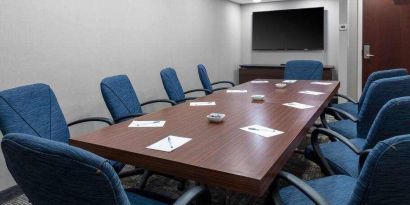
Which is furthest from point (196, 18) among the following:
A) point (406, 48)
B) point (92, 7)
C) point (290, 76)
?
point (406, 48)

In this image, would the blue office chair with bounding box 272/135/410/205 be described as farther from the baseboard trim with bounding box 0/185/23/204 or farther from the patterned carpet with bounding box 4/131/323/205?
the baseboard trim with bounding box 0/185/23/204

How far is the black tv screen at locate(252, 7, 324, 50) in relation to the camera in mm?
6508

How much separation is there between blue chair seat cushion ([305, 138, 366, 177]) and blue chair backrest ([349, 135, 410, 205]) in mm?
903

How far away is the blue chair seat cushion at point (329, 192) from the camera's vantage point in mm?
1559

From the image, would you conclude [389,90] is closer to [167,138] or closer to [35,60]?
[167,138]

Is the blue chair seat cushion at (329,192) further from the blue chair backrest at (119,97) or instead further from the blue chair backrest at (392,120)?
the blue chair backrest at (119,97)

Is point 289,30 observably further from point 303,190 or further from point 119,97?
point 303,190

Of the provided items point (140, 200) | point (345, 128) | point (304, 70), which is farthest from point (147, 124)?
point (304, 70)

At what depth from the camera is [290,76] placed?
4.96m

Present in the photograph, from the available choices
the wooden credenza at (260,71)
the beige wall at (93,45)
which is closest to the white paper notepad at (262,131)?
the beige wall at (93,45)

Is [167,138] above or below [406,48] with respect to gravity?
below

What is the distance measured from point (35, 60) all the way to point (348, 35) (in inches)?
197

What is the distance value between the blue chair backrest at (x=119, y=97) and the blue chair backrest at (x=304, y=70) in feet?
9.35

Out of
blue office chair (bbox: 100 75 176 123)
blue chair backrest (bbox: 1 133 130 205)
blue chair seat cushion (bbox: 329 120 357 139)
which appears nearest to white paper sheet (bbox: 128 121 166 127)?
blue office chair (bbox: 100 75 176 123)
